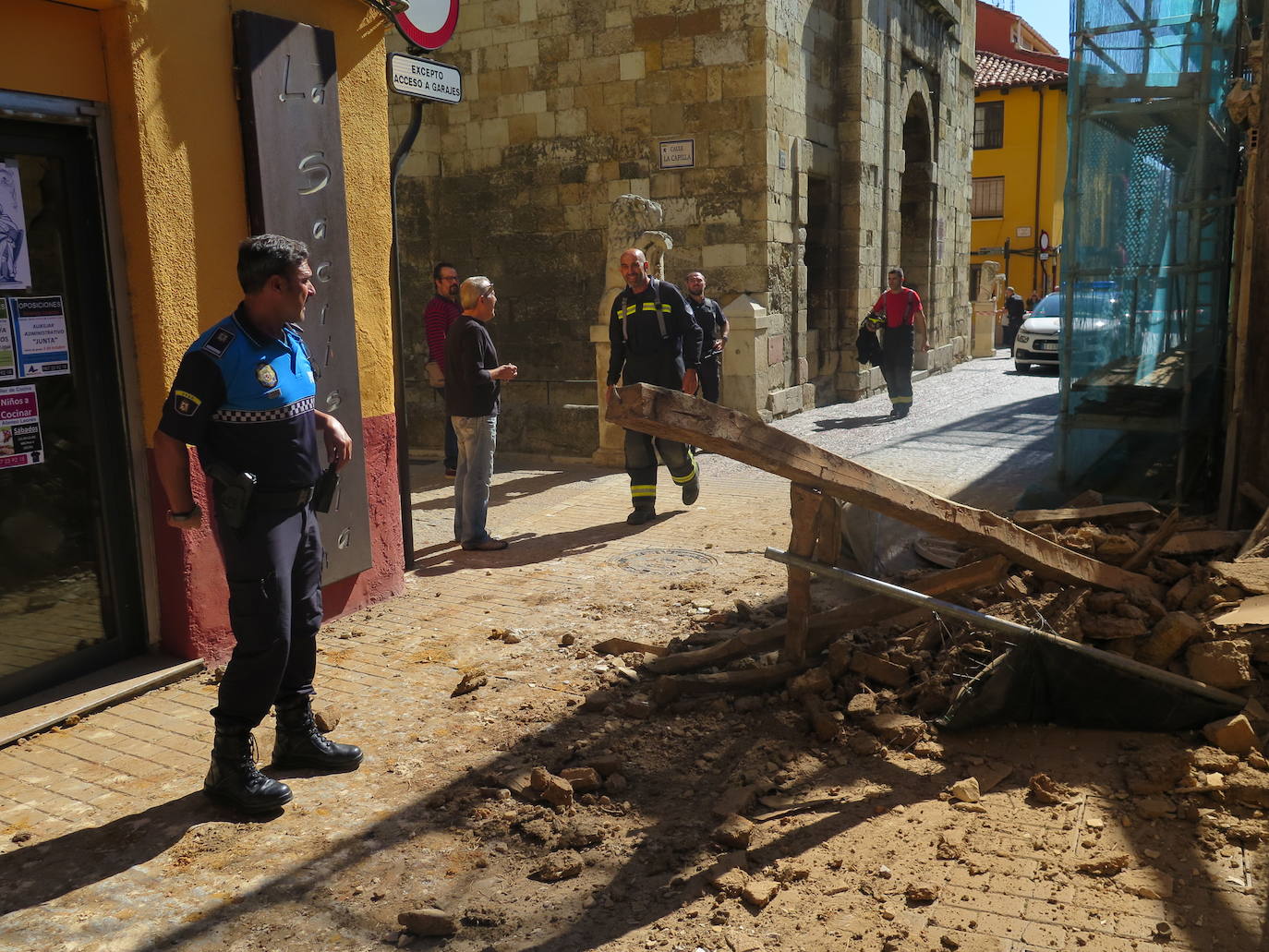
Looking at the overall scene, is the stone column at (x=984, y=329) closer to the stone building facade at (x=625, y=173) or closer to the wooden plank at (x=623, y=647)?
the stone building facade at (x=625, y=173)

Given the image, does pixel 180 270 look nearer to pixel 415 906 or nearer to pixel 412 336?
pixel 415 906

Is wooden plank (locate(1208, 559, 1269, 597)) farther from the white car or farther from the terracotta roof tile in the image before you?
the terracotta roof tile

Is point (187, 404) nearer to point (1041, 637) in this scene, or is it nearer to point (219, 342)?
point (219, 342)

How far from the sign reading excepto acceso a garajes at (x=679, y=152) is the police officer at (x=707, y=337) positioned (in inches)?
98.5

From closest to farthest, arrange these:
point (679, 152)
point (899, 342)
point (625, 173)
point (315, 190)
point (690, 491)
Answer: point (315, 190)
point (690, 491)
point (679, 152)
point (625, 173)
point (899, 342)

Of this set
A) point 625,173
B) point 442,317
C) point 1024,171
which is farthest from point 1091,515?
point 1024,171

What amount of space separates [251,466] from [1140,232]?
751 centimetres

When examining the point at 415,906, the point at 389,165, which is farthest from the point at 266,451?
the point at 389,165

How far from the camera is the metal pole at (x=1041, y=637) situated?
3.91 metres

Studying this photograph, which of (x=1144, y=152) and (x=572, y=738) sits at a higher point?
(x=1144, y=152)

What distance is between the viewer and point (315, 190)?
18.0ft

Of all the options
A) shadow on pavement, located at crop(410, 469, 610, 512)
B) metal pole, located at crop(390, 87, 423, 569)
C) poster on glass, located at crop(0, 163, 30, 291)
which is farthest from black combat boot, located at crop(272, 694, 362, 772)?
shadow on pavement, located at crop(410, 469, 610, 512)

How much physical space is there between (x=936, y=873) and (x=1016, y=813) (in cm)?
49

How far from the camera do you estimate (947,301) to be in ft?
67.5
